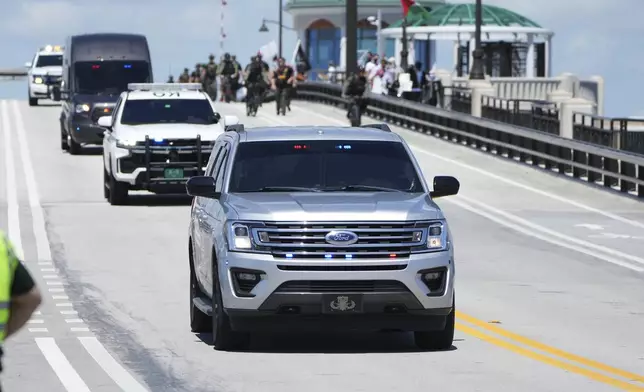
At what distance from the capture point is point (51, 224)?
79.4 feet

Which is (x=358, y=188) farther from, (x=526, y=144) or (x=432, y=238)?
(x=526, y=144)

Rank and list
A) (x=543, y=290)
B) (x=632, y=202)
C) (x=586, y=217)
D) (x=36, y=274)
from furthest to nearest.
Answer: (x=632, y=202)
(x=586, y=217)
(x=36, y=274)
(x=543, y=290)

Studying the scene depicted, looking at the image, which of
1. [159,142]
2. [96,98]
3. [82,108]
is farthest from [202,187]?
[96,98]

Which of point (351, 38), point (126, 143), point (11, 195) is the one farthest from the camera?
point (351, 38)

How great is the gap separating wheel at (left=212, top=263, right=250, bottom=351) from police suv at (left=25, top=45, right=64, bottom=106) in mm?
44856

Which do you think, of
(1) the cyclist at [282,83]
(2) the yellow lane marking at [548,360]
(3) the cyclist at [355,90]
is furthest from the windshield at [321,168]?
(1) the cyclist at [282,83]

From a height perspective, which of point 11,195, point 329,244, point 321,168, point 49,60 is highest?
point 321,168

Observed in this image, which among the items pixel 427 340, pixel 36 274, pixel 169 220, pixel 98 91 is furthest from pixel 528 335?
pixel 98 91

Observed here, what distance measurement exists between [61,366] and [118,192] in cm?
1547

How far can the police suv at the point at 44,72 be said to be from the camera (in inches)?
2350

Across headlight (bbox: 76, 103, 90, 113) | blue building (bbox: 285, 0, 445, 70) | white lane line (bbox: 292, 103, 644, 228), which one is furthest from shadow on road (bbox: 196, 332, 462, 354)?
blue building (bbox: 285, 0, 445, 70)

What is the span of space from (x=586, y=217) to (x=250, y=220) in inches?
607

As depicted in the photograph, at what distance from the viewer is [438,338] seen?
12.3 m

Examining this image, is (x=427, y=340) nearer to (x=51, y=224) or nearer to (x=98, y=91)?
(x=51, y=224)
